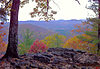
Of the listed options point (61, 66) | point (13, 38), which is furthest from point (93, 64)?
point (13, 38)

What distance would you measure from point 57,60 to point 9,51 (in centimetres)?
292

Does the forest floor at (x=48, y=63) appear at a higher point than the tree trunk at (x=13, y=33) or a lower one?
lower

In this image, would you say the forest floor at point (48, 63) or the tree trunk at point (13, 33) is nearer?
the forest floor at point (48, 63)

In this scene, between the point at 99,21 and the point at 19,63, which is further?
the point at 99,21

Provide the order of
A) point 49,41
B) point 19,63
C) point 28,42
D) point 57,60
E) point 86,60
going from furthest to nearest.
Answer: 1. point 49,41
2. point 28,42
3. point 86,60
4. point 57,60
5. point 19,63

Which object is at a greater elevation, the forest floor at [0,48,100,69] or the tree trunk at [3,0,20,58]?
the tree trunk at [3,0,20,58]

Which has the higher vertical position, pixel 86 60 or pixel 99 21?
pixel 99 21

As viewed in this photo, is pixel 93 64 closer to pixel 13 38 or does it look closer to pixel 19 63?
pixel 19 63

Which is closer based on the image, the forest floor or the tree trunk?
the forest floor

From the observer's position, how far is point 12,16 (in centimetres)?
795

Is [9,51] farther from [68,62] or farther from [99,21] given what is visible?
[99,21]

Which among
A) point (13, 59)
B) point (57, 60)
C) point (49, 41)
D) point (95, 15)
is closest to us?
point (13, 59)

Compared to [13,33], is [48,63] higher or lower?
lower

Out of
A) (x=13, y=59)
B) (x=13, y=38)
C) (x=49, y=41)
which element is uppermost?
(x=13, y=38)
